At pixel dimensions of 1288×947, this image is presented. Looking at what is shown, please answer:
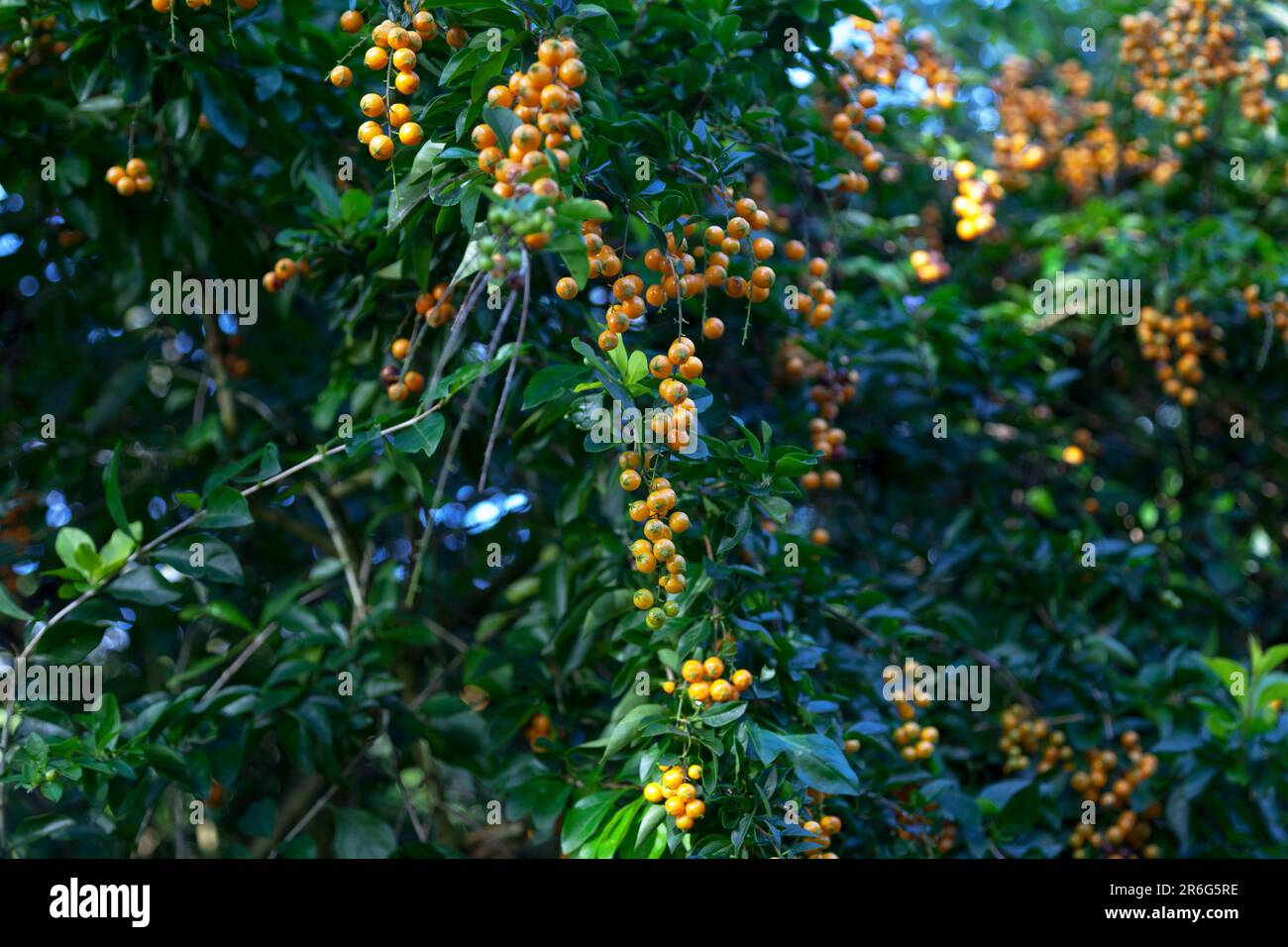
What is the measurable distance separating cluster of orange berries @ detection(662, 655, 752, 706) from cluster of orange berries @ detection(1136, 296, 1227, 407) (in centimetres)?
200

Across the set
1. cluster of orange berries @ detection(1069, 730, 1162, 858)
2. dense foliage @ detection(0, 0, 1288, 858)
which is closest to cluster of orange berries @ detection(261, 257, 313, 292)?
dense foliage @ detection(0, 0, 1288, 858)

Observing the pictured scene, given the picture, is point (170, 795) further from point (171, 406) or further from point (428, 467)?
point (428, 467)

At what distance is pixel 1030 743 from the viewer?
114 inches

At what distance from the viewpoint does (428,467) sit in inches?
104

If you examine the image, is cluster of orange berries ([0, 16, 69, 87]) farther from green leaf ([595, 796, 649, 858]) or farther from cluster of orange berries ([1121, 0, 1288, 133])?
cluster of orange berries ([1121, 0, 1288, 133])

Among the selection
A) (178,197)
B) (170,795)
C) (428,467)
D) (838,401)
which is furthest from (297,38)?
(170,795)

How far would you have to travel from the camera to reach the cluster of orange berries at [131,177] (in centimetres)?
261

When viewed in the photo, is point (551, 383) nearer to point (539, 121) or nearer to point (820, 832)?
point (539, 121)

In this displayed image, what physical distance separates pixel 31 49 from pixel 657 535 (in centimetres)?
181

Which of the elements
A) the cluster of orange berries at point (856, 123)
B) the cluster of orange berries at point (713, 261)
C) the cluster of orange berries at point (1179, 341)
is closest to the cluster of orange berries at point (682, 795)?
the cluster of orange berries at point (713, 261)

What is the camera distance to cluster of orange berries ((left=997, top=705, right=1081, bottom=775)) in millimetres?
2881

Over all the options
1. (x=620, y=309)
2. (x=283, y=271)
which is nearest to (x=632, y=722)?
(x=620, y=309)

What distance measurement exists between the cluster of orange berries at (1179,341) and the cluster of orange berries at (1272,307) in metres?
0.10

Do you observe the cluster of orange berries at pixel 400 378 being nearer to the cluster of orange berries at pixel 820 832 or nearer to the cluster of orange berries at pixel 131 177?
the cluster of orange berries at pixel 131 177
